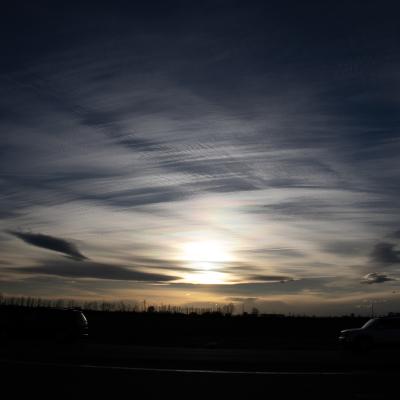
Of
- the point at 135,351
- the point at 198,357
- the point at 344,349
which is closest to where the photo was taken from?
the point at 198,357

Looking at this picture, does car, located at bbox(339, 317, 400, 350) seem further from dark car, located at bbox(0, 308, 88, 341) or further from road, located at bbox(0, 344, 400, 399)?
dark car, located at bbox(0, 308, 88, 341)

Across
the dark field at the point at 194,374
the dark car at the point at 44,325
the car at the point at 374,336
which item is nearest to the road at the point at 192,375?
the dark field at the point at 194,374

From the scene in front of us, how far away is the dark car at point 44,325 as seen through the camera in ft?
92.3

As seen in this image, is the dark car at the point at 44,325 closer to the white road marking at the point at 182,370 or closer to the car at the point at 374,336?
the white road marking at the point at 182,370

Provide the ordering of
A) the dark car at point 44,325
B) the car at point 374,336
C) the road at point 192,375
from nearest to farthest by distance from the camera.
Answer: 1. the road at point 192,375
2. the car at point 374,336
3. the dark car at point 44,325

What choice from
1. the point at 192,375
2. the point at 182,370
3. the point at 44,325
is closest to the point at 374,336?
the point at 182,370

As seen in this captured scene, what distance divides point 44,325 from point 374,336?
1712cm

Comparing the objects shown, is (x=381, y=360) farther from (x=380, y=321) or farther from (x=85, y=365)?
(x=85, y=365)

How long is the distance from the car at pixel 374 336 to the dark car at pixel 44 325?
13661 millimetres

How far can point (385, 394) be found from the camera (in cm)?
1191

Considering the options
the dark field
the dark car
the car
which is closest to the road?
the dark field

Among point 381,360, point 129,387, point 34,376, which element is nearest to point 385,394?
point 129,387

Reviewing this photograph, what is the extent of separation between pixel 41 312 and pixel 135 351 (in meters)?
8.71

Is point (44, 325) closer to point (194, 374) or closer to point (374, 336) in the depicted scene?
point (194, 374)
